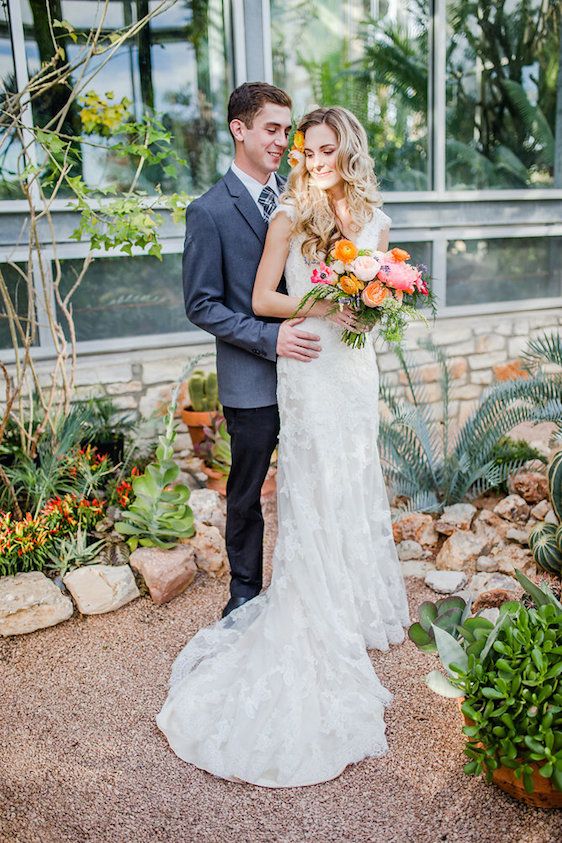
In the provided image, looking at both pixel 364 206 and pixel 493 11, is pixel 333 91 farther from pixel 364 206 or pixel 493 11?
pixel 364 206

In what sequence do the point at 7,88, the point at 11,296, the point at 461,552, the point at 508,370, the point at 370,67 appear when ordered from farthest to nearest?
the point at 508,370, the point at 370,67, the point at 11,296, the point at 7,88, the point at 461,552

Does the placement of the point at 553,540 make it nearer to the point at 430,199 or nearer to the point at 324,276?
the point at 324,276

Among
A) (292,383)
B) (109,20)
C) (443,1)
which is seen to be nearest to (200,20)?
(109,20)

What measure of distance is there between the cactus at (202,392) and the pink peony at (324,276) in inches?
92.2

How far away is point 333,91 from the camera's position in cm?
557

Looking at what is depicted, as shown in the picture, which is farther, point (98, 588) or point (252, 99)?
point (98, 588)

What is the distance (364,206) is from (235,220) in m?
0.49

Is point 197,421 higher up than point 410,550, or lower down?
higher up

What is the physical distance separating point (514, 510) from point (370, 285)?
2021 mm

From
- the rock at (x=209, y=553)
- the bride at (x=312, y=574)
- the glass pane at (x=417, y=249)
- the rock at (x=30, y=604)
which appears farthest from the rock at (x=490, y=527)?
the glass pane at (x=417, y=249)

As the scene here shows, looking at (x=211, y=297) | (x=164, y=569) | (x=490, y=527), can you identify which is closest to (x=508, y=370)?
(x=490, y=527)

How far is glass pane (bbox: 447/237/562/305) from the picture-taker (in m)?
6.20

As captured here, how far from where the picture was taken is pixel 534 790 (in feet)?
6.75

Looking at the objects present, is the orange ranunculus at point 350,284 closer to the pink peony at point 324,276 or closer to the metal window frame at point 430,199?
the pink peony at point 324,276
